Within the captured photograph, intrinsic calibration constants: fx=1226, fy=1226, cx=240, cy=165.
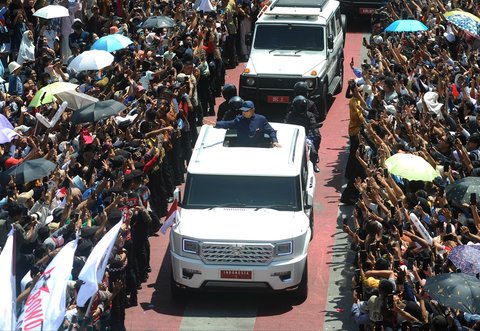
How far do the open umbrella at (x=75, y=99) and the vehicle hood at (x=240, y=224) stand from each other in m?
3.51

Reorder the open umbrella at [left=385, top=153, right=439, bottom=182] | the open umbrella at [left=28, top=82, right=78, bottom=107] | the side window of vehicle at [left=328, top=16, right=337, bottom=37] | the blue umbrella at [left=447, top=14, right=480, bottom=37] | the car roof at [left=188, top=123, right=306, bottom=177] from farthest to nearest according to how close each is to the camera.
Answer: the side window of vehicle at [left=328, top=16, right=337, bottom=37] < the blue umbrella at [left=447, top=14, right=480, bottom=37] < the open umbrella at [left=28, top=82, right=78, bottom=107] < the car roof at [left=188, top=123, right=306, bottom=177] < the open umbrella at [left=385, top=153, right=439, bottom=182]

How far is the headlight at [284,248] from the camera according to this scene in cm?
1638

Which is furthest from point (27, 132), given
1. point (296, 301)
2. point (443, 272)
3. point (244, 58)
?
point (244, 58)

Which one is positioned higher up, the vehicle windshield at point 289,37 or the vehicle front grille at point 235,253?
the vehicle front grille at point 235,253

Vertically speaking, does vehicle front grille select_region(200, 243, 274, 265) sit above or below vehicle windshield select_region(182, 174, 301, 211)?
below

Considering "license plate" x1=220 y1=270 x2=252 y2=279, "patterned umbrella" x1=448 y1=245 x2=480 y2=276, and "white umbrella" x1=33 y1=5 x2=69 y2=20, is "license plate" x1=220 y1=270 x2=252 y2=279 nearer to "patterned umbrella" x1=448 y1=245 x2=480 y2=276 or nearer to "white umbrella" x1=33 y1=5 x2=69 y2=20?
"patterned umbrella" x1=448 y1=245 x2=480 y2=276

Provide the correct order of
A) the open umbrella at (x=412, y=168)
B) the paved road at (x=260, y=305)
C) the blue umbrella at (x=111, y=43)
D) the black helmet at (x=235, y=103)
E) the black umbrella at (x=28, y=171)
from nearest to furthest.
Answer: the black umbrella at (x=28, y=171), the open umbrella at (x=412, y=168), the paved road at (x=260, y=305), the black helmet at (x=235, y=103), the blue umbrella at (x=111, y=43)

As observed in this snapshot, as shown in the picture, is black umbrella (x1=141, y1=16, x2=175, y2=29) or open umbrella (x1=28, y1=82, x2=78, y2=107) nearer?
open umbrella (x1=28, y1=82, x2=78, y2=107)

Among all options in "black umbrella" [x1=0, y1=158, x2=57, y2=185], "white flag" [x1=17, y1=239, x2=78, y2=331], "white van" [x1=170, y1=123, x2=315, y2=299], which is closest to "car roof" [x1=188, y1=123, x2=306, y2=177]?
"white van" [x1=170, y1=123, x2=315, y2=299]

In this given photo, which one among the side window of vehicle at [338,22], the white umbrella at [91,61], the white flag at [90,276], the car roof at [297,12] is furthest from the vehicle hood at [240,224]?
the side window of vehicle at [338,22]

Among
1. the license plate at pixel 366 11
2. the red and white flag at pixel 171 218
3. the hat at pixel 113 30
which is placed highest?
the red and white flag at pixel 171 218

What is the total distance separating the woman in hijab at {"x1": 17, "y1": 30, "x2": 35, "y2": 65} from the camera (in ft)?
75.8

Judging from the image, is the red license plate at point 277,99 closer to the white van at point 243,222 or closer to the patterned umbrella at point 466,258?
the white van at point 243,222

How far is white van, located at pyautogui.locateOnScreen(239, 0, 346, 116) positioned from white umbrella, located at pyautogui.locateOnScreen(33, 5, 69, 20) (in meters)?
3.82
